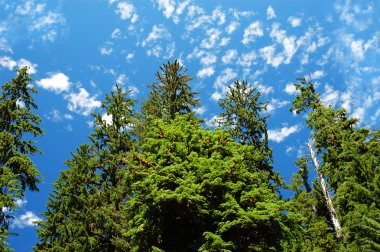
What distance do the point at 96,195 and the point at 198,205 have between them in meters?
9.31

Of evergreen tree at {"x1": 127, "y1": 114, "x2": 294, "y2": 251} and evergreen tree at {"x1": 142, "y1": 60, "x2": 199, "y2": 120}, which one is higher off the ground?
evergreen tree at {"x1": 142, "y1": 60, "x2": 199, "y2": 120}

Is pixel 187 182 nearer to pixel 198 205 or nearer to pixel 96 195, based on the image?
pixel 198 205

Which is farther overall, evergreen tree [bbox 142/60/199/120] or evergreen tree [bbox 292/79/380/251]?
evergreen tree [bbox 142/60/199/120]

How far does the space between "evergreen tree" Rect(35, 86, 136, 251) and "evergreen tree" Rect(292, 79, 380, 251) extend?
10218mm

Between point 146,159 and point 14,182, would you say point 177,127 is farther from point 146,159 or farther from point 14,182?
point 14,182

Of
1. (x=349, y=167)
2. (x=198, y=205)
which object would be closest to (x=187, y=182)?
(x=198, y=205)

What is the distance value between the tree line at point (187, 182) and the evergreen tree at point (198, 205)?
0.04m

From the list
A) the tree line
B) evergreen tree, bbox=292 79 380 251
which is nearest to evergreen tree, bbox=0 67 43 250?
the tree line

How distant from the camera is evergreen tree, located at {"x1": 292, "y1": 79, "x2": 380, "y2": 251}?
38.6 feet

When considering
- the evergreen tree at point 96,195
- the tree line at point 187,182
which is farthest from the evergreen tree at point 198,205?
the evergreen tree at point 96,195

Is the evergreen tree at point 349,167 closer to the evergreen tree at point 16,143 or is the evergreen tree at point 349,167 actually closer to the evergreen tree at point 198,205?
the evergreen tree at point 198,205

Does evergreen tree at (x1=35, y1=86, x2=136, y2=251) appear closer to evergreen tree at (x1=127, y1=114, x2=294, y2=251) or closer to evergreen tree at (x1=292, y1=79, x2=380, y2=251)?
evergreen tree at (x1=127, y1=114, x2=294, y2=251)

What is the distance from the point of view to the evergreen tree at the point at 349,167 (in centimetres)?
1177

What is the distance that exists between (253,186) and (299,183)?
19.5 metres
